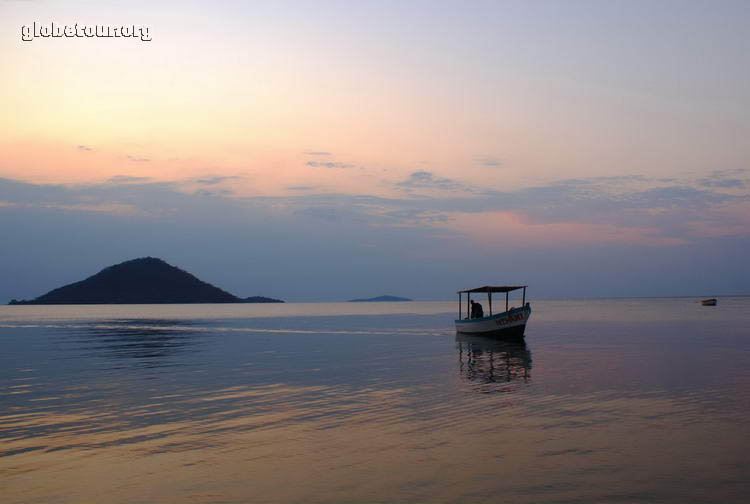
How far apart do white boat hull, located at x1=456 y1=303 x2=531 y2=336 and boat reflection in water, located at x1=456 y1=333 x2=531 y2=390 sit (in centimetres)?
76

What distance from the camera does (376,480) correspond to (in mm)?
12430

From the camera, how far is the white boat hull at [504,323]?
53.2 m

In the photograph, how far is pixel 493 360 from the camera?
124 feet

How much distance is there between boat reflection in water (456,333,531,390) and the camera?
95.5 ft

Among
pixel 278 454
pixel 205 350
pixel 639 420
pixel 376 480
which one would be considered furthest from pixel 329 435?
pixel 205 350

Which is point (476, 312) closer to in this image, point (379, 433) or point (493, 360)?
point (493, 360)

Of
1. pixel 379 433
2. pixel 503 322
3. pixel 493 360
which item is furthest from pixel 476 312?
pixel 379 433

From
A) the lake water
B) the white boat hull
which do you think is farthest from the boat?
the lake water

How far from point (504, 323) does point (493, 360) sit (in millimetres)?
16652

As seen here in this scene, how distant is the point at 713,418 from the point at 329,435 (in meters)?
11.7

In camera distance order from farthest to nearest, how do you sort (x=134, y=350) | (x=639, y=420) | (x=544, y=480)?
(x=134, y=350) → (x=639, y=420) → (x=544, y=480)

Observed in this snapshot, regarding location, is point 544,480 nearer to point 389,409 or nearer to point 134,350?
point 389,409

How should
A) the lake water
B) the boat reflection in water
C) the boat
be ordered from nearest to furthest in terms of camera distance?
1. the lake water
2. the boat reflection in water
3. the boat

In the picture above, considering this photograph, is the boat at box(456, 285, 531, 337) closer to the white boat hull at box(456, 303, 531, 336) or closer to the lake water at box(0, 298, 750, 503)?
the white boat hull at box(456, 303, 531, 336)
